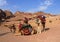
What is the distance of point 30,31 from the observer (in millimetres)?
16375

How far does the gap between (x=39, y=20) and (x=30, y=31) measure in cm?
180

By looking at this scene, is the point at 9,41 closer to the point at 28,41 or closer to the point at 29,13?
the point at 28,41

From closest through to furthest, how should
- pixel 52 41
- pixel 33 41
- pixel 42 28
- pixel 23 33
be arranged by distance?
pixel 52 41, pixel 33 41, pixel 23 33, pixel 42 28

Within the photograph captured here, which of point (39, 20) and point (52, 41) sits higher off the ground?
point (39, 20)

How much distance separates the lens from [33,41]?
12359 millimetres

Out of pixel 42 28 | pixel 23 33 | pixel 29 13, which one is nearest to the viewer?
pixel 23 33

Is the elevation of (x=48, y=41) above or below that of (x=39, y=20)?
below

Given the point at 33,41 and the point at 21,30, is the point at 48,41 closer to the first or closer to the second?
the point at 33,41

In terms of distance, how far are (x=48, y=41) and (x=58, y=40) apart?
61 centimetres

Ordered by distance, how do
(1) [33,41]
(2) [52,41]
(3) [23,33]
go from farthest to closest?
(3) [23,33] < (1) [33,41] < (2) [52,41]

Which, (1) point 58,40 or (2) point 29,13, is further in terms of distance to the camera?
(2) point 29,13

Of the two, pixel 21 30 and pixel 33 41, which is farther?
pixel 21 30

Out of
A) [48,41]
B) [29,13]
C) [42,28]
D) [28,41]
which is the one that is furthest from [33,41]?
[29,13]

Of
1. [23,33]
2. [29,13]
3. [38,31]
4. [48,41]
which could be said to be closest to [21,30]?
[23,33]
